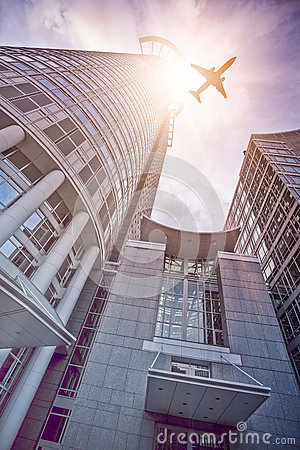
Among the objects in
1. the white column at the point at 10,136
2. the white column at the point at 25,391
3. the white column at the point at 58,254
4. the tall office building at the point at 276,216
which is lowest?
the white column at the point at 25,391

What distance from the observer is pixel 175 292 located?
19156 mm

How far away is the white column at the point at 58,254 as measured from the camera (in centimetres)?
1580

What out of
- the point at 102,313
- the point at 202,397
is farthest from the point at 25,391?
the point at 202,397

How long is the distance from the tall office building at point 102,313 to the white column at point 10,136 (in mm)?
94

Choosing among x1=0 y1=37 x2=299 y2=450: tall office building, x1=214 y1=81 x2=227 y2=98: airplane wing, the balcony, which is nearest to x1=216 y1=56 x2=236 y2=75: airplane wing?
x1=214 y1=81 x2=227 y2=98: airplane wing

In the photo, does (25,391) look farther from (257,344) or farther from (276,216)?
(276,216)

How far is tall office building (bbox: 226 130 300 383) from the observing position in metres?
A: 23.0

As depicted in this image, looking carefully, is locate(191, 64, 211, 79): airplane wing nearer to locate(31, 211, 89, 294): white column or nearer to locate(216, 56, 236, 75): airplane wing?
locate(216, 56, 236, 75): airplane wing

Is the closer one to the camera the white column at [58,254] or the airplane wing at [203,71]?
the white column at [58,254]

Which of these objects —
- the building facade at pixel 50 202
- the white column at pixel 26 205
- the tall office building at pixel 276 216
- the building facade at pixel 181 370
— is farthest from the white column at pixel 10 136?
the tall office building at pixel 276 216

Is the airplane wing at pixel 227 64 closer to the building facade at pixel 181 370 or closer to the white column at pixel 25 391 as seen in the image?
the building facade at pixel 181 370

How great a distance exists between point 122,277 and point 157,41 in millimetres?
104836

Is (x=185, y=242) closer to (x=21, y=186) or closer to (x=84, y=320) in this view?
(x=84, y=320)

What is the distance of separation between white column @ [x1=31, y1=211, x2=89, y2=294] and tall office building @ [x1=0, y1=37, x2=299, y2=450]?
0.32 feet
